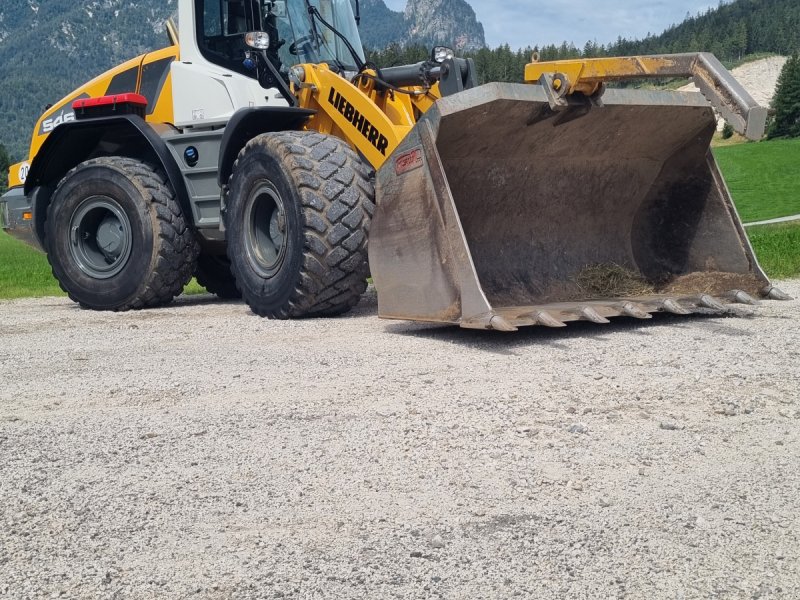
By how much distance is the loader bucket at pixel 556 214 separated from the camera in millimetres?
5227

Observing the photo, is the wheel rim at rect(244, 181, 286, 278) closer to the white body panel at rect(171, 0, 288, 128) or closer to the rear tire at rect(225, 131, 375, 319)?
the rear tire at rect(225, 131, 375, 319)

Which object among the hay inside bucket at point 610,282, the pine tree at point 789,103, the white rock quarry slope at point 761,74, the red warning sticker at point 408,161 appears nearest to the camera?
the red warning sticker at point 408,161

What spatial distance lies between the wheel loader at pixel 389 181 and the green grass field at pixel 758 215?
306 cm

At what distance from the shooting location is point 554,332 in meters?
5.48

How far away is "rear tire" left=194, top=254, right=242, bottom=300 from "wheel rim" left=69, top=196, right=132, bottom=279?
1.18 meters

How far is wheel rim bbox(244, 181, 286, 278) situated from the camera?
6684 mm

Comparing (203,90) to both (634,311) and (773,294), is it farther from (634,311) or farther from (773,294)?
(773,294)

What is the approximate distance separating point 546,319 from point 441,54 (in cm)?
326

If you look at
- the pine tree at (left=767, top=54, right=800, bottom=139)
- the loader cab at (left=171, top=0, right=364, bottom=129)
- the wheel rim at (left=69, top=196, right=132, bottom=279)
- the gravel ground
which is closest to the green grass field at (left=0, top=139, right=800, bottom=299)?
the wheel rim at (left=69, top=196, right=132, bottom=279)

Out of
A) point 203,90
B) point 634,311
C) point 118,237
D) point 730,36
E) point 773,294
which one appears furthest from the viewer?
point 730,36

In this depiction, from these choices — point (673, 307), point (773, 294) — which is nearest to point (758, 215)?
point (773, 294)

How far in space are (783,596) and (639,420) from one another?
1379 mm

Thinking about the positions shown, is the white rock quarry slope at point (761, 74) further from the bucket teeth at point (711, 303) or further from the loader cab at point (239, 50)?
the bucket teeth at point (711, 303)

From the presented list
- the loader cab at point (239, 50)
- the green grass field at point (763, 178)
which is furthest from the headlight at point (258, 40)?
the green grass field at point (763, 178)
